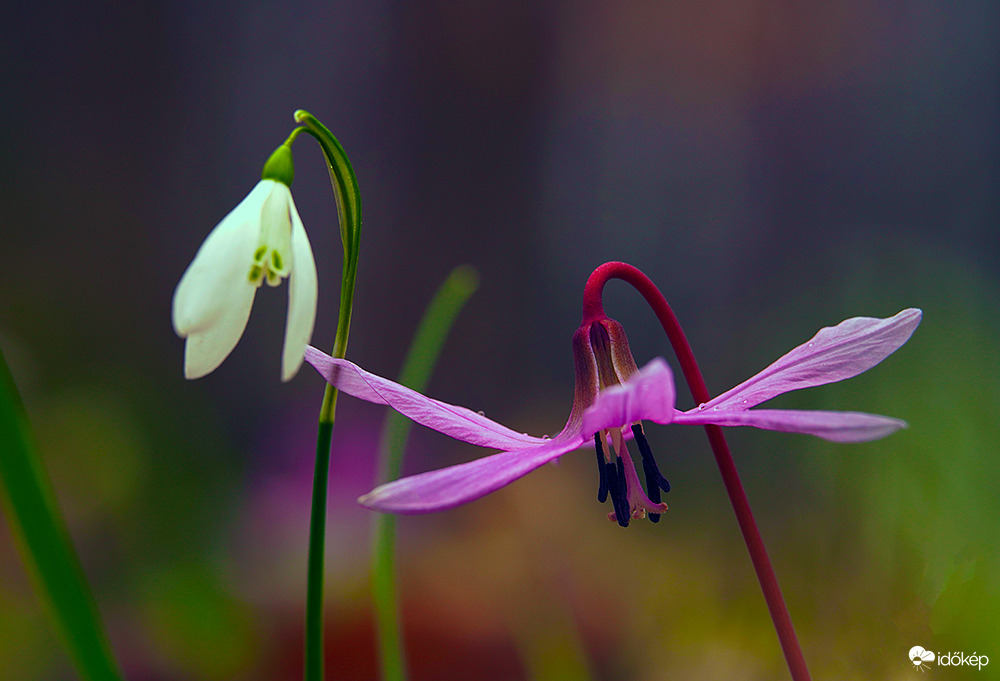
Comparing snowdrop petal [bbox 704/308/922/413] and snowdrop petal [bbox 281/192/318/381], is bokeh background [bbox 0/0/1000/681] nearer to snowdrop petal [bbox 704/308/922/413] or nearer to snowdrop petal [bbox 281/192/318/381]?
snowdrop petal [bbox 704/308/922/413]

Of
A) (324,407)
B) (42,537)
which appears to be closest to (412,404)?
(324,407)

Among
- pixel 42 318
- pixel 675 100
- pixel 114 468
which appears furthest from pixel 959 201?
pixel 42 318

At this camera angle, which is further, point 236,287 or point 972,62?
point 972,62

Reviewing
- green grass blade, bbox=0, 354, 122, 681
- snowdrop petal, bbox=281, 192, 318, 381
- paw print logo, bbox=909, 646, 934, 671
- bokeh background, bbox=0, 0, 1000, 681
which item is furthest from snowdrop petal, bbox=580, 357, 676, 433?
bokeh background, bbox=0, 0, 1000, 681

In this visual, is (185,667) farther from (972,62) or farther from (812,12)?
(812,12)

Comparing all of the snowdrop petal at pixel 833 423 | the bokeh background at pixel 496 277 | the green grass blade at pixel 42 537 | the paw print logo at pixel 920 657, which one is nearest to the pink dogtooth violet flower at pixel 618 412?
the snowdrop petal at pixel 833 423

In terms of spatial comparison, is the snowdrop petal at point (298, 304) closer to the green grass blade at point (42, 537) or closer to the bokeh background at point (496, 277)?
the green grass blade at point (42, 537)

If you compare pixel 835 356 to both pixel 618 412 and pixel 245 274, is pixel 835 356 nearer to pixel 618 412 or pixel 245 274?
pixel 618 412
